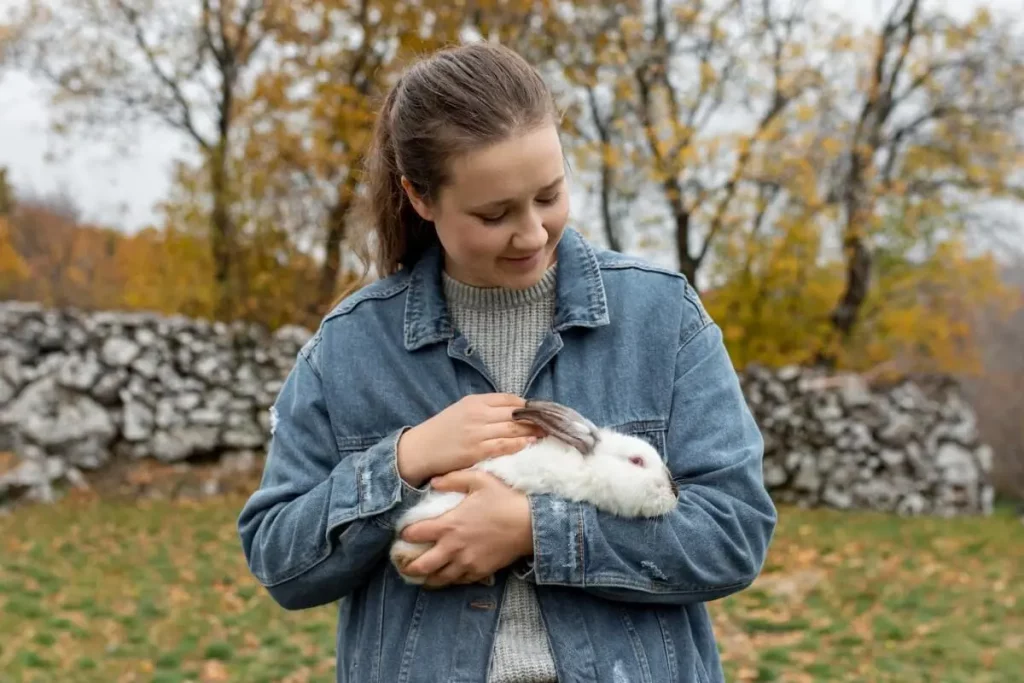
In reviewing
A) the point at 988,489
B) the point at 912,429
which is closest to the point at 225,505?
the point at 912,429

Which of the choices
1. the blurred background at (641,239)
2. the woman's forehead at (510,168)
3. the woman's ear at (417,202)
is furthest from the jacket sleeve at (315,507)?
the blurred background at (641,239)

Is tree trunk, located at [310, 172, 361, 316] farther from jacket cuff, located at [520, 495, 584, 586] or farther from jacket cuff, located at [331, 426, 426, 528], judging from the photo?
jacket cuff, located at [520, 495, 584, 586]

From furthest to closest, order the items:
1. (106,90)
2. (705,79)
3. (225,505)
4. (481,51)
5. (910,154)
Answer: (106,90), (910,154), (705,79), (225,505), (481,51)

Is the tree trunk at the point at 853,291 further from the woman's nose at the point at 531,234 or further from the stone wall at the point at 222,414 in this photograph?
the woman's nose at the point at 531,234

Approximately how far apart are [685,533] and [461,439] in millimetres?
403

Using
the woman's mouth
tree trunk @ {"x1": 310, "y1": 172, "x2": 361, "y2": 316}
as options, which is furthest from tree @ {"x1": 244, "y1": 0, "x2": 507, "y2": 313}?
the woman's mouth

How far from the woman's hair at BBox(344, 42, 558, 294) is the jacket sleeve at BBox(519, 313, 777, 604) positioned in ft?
1.97

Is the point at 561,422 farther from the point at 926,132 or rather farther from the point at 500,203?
the point at 926,132

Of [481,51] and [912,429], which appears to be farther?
[912,429]

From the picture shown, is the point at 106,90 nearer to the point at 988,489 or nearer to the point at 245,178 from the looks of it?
the point at 245,178

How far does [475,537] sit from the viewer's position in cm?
151

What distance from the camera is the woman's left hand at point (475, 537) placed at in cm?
151

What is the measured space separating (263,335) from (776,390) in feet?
21.7

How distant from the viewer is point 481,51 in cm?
170
